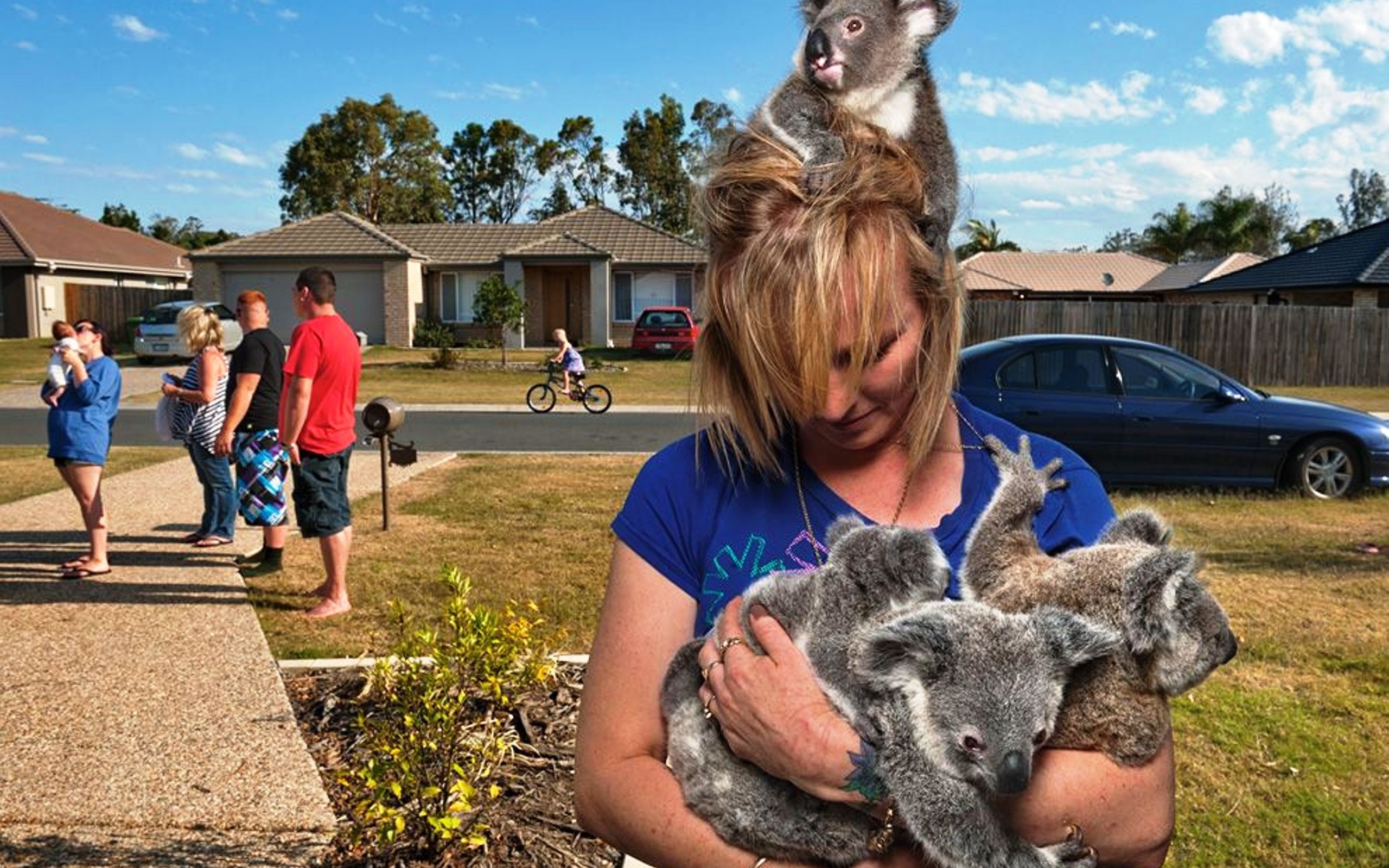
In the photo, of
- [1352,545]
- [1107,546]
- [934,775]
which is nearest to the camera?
[934,775]

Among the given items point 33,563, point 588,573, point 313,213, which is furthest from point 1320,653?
point 313,213

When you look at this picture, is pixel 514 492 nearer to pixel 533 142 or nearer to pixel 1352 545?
pixel 1352 545

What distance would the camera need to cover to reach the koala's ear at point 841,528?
161cm

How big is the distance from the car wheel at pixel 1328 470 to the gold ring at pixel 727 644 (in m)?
11.6

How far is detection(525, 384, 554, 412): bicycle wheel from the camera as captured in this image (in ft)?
68.3

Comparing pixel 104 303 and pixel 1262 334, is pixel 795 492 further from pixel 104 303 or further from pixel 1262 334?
pixel 104 303

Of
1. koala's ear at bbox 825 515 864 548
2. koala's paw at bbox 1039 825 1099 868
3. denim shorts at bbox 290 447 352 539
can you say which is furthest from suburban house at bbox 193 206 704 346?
koala's paw at bbox 1039 825 1099 868

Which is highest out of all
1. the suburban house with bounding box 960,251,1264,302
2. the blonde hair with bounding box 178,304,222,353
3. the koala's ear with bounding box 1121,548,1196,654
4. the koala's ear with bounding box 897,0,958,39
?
the suburban house with bounding box 960,251,1264,302

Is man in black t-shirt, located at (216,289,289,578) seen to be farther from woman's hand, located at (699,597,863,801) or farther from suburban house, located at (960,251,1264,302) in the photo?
suburban house, located at (960,251,1264,302)

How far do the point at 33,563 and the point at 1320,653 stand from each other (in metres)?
9.19

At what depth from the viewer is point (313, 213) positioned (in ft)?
194

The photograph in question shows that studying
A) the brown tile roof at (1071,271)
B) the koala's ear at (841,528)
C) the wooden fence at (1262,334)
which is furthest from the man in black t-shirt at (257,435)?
the brown tile roof at (1071,271)

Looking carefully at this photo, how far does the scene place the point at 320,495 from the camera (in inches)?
275

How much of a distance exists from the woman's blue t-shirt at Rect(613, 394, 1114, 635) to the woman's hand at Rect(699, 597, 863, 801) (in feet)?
0.64
